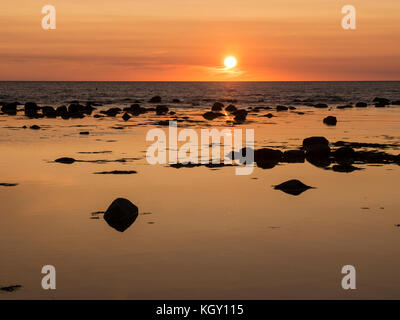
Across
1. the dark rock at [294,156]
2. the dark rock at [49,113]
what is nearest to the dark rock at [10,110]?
the dark rock at [49,113]

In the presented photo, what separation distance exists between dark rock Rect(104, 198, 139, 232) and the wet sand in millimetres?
229

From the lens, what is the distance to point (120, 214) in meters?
15.4

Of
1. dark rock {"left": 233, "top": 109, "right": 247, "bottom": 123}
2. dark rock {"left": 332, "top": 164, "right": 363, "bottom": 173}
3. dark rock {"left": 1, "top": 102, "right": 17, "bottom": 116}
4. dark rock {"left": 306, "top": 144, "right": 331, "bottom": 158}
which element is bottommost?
dark rock {"left": 332, "top": 164, "right": 363, "bottom": 173}

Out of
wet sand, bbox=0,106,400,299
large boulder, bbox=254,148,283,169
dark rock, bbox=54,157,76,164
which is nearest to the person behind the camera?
wet sand, bbox=0,106,400,299

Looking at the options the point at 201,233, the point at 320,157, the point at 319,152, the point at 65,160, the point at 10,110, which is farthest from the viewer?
the point at 10,110

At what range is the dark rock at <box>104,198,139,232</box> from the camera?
15188 mm

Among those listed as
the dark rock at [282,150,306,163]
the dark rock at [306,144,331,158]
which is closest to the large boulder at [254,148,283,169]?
the dark rock at [282,150,306,163]

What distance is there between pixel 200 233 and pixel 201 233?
0.08ft

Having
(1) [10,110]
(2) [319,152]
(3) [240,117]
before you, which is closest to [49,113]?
(1) [10,110]

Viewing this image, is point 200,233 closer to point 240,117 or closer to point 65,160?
point 65,160

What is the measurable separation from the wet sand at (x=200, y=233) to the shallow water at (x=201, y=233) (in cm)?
3

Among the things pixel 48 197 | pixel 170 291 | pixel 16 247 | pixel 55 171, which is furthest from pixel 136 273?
pixel 55 171

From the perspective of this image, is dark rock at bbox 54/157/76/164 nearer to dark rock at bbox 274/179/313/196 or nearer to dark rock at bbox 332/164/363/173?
dark rock at bbox 274/179/313/196
